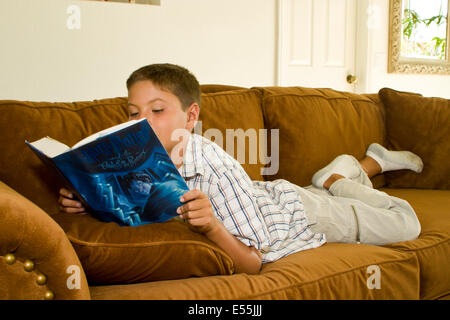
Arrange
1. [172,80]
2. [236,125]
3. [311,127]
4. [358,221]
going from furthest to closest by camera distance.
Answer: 1. [311,127]
2. [236,125]
3. [358,221]
4. [172,80]

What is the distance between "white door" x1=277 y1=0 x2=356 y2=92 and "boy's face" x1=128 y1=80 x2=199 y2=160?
2250 millimetres

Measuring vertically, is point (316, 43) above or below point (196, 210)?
above

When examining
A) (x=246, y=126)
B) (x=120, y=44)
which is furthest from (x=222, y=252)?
(x=120, y=44)

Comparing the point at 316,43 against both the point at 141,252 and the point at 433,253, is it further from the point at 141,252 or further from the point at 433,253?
the point at 141,252

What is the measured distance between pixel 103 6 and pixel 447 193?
2.11 m

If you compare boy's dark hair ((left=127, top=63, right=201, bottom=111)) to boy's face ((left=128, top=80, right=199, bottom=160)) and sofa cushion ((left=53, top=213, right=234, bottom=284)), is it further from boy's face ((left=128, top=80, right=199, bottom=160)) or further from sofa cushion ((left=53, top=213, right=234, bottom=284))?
sofa cushion ((left=53, top=213, right=234, bottom=284))

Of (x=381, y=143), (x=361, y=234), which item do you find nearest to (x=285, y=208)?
(x=361, y=234)

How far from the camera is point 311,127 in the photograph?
1839 mm

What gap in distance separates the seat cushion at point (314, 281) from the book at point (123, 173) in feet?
0.57

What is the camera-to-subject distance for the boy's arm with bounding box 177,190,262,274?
0.94 m

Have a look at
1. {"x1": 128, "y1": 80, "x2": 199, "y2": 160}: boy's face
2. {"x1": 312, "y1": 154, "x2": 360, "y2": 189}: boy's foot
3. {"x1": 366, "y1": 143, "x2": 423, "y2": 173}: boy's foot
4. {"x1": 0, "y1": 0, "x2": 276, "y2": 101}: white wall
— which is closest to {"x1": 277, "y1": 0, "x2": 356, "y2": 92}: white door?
{"x1": 0, "y1": 0, "x2": 276, "y2": 101}: white wall

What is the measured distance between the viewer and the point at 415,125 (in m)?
2.04

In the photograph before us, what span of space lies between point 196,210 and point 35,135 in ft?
2.09

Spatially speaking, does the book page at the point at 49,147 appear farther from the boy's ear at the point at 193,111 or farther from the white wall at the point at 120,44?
the white wall at the point at 120,44
